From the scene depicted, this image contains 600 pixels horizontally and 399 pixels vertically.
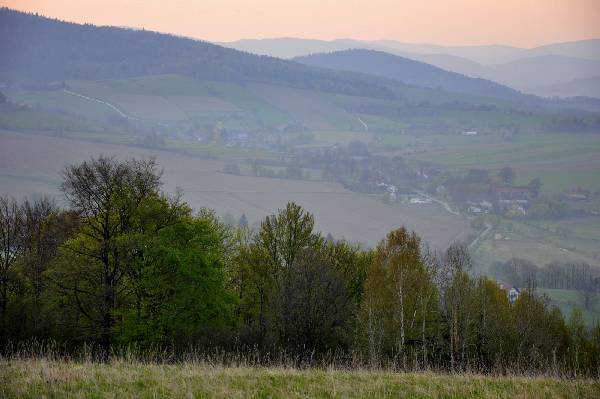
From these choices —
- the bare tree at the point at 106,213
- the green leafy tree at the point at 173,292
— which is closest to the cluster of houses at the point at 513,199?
the green leafy tree at the point at 173,292

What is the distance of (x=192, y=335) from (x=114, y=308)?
3.75 m

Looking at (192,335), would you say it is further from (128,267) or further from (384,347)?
(384,347)

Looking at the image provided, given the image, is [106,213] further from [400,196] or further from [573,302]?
[400,196]

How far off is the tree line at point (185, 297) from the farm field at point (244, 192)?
68253 mm

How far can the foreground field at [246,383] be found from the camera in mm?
11492

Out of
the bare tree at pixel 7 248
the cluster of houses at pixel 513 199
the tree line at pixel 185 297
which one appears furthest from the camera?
the cluster of houses at pixel 513 199

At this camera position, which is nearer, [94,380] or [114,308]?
[94,380]

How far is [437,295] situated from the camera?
30.8 metres

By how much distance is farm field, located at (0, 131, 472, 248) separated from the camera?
108688mm

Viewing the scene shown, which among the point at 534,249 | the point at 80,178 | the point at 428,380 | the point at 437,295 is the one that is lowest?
the point at 534,249

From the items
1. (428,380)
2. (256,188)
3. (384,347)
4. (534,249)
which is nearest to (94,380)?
(428,380)

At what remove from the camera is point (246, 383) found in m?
12.4

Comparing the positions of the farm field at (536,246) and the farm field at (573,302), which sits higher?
the farm field at (536,246)

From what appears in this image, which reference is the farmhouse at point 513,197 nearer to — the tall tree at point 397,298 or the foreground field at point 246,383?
the tall tree at point 397,298
